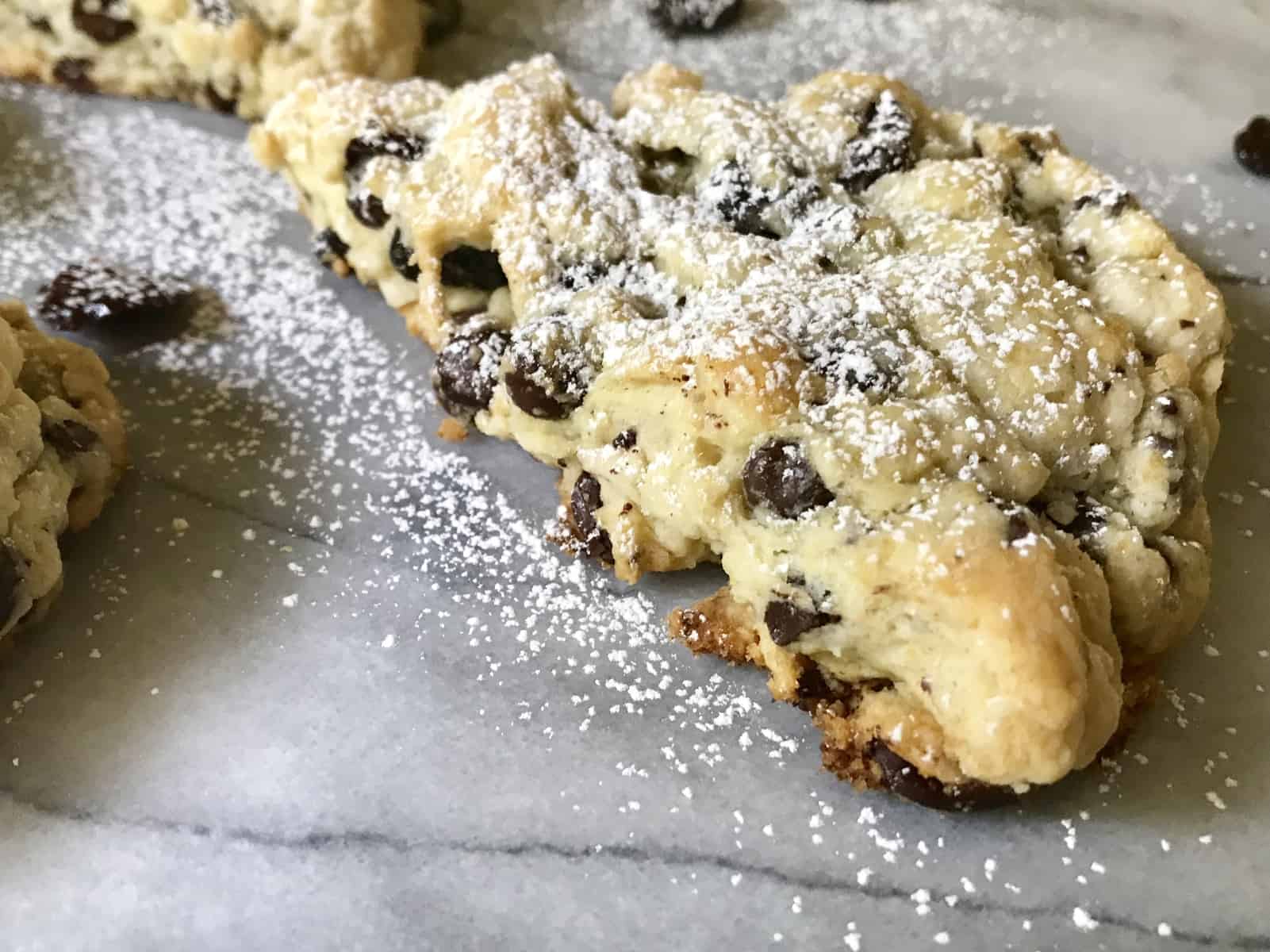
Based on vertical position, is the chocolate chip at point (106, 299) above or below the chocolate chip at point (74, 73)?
below

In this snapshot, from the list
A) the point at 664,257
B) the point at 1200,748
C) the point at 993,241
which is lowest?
the point at 1200,748

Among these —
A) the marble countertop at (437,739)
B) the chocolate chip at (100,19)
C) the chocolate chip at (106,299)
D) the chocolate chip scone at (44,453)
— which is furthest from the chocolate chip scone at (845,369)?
the chocolate chip at (100,19)

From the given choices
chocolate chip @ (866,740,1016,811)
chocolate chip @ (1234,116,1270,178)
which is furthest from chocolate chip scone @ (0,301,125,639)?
chocolate chip @ (1234,116,1270,178)

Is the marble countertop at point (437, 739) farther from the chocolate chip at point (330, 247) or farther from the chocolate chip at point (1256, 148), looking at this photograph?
the chocolate chip at point (1256, 148)

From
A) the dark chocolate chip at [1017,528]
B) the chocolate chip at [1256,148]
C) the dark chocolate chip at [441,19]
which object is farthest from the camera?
the dark chocolate chip at [441,19]

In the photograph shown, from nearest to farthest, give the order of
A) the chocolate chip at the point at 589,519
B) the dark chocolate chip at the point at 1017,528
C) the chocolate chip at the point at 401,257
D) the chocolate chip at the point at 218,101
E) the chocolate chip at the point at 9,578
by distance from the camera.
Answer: the dark chocolate chip at the point at 1017,528 < the chocolate chip at the point at 9,578 < the chocolate chip at the point at 589,519 < the chocolate chip at the point at 401,257 < the chocolate chip at the point at 218,101

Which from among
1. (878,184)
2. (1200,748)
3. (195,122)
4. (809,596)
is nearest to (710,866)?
(809,596)

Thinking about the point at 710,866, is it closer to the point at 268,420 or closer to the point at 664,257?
the point at 664,257
